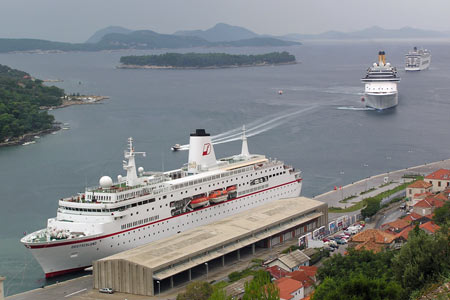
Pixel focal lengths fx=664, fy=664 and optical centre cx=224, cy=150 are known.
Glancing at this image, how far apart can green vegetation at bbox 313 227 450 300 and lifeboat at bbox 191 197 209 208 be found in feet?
26.4

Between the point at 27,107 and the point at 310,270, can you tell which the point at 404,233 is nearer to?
the point at 310,270

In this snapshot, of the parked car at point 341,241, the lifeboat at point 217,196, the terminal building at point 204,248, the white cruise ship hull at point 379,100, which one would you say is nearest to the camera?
the terminal building at point 204,248

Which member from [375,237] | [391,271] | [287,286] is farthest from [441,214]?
[287,286]

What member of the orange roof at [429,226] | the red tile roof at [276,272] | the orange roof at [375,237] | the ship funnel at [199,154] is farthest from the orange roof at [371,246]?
the ship funnel at [199,154]

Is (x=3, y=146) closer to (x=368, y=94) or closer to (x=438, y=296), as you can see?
(x=368, y=94)

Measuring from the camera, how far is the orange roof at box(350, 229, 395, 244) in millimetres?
22078

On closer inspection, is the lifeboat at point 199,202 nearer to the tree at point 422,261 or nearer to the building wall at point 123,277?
the building wall at point 123,277

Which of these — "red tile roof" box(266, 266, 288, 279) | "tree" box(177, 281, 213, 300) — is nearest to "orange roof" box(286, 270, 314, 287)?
"red tile roof" box(266, 266, 288, 279)

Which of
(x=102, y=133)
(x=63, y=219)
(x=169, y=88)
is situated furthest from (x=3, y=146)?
(x=169, y=88)

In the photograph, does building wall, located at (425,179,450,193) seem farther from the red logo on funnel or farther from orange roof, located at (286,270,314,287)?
orange roof, located at (286,270,314,287)

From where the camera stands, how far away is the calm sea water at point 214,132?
112 feet

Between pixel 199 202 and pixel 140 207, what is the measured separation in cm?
294

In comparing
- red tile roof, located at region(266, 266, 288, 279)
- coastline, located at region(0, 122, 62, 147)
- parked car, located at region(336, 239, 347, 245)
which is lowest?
coastline, located at region(0, 122, 62, 147)

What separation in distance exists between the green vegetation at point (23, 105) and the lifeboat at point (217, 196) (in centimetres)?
3113
